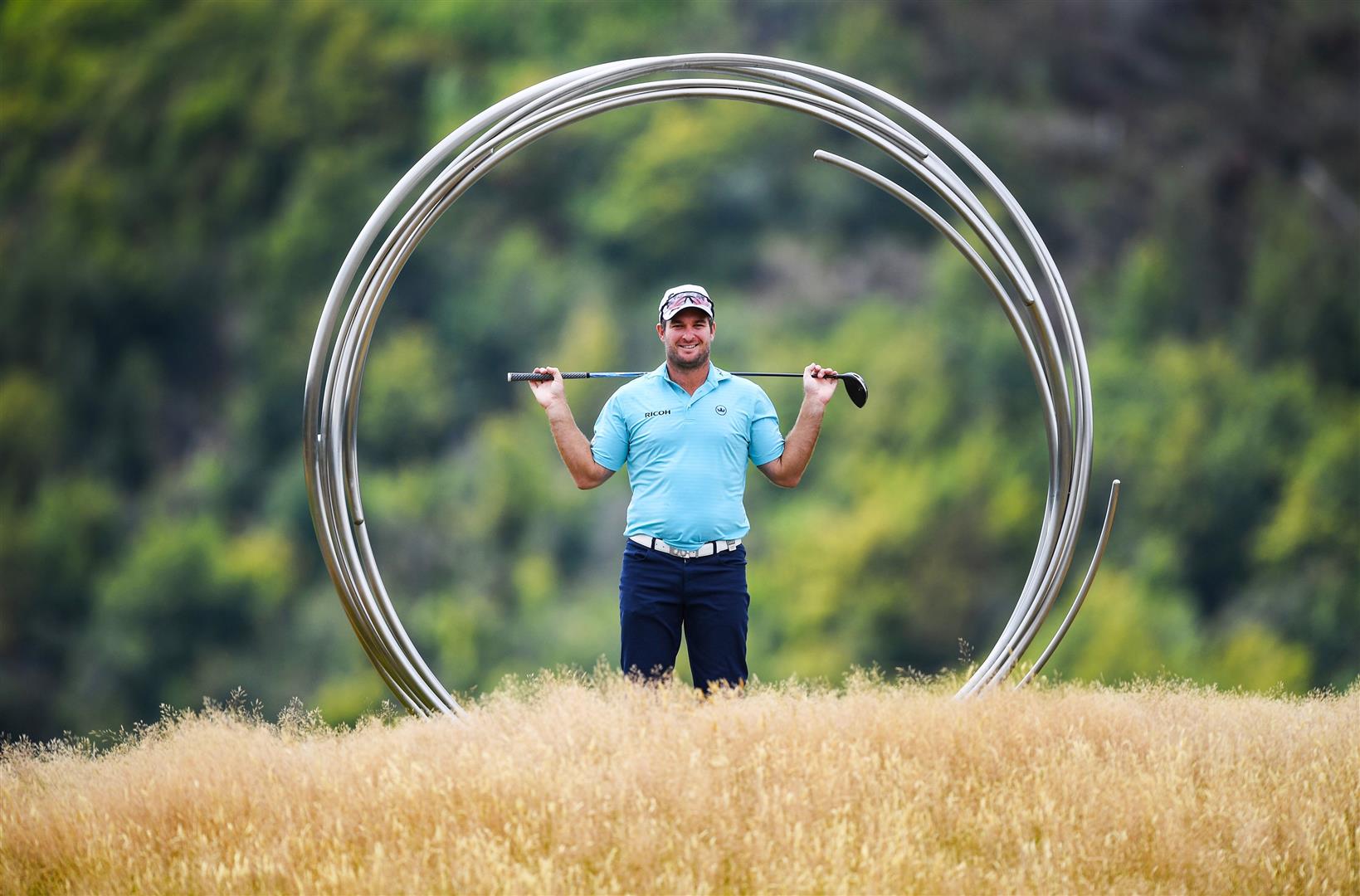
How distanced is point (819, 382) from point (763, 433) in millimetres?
340

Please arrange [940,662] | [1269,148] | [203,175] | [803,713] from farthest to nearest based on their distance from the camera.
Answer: [203,175] → [1269,148] → [940,662] → [803,713]

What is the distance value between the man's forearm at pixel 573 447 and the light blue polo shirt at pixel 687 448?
0.24ft

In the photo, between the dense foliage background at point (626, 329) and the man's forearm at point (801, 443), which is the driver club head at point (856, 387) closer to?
the man's forearm at point (801, 443)

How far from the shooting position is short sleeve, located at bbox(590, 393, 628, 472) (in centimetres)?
712

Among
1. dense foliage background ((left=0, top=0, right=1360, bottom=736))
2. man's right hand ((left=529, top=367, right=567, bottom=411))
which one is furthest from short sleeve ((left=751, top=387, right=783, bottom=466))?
dense foliage background ((left=0, top=0, right=1360, bottom=736))

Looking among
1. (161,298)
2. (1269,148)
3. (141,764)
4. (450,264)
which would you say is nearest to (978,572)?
(1269,148)

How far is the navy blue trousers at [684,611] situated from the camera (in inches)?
271

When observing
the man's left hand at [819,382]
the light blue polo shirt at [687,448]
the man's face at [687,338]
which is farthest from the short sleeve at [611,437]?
the man's left hand at [819,382]

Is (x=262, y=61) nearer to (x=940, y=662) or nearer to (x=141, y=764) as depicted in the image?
(x=940, y=662)

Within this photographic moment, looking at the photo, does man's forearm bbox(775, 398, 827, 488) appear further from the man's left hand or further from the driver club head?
the driver club head

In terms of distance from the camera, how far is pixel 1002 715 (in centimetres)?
691

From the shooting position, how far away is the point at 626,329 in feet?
141

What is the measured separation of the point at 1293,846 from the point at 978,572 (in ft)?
98.1

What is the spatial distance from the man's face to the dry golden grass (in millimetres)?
1446
